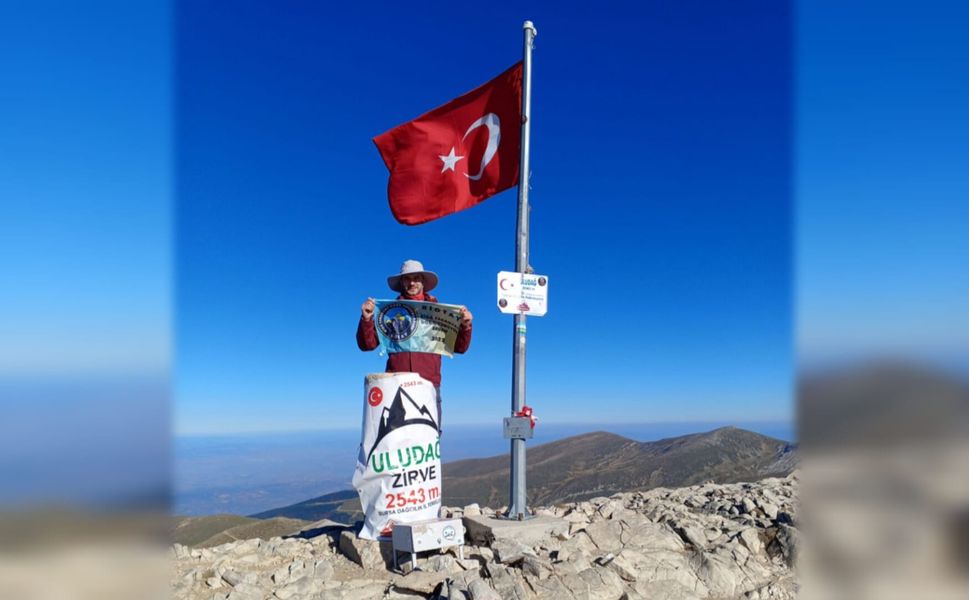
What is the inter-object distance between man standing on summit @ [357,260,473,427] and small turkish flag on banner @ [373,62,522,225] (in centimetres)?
205

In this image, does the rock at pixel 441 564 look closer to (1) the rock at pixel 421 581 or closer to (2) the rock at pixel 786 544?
(1) the rock at pixel 421 581

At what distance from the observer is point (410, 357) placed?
7613mm

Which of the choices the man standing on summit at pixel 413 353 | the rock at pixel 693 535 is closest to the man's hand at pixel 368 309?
the man standing on summit at pixel 413 353

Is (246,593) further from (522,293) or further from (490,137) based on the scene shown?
(490,137)

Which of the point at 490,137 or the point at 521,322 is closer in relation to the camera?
the point at 521,322

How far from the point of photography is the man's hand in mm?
7383

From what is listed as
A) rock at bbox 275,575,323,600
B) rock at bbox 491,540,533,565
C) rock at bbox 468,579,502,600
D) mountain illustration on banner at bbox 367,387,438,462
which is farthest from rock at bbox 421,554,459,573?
mountain illustration on banner at bbox 367,387,438,462

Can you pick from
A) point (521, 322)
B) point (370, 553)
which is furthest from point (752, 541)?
point (370, 553)

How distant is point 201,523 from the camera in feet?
43.2

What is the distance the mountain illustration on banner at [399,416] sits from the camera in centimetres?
726

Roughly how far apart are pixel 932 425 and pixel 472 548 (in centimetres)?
619

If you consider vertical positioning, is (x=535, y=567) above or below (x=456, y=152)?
below

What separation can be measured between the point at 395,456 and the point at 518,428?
156cm

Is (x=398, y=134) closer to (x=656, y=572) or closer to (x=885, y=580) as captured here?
(x=656, y=572)
